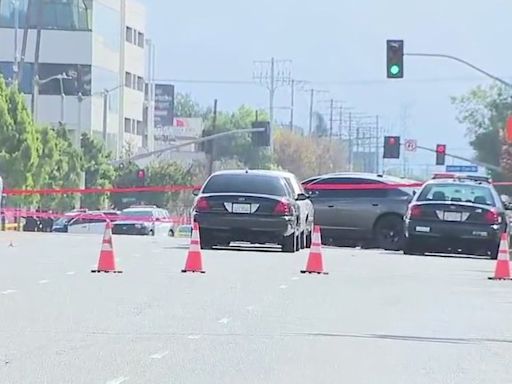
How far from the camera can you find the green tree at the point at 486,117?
97312mm

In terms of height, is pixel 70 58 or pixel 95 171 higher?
pixel 70 58

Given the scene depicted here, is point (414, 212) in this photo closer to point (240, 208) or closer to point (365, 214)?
point (240, 208)

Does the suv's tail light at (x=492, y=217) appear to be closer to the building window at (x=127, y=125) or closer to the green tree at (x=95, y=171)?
the green tree at (x=95, y=171)

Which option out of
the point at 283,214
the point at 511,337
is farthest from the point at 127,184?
the point at 511,337

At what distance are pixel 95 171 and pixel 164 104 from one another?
74309 mm

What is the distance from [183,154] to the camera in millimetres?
126375

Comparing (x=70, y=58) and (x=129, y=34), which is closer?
(x=70, y=58)

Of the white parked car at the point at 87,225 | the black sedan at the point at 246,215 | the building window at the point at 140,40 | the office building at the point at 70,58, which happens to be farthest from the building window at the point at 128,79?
the black sedan at the point at 246,215

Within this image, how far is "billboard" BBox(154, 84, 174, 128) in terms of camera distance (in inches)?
5492

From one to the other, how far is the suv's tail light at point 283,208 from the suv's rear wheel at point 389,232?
5513mm

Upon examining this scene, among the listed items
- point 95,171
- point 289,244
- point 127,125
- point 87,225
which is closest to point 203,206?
point 289,244

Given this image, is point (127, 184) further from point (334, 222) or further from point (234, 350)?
point (234, 350)

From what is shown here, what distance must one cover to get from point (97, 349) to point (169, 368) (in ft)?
3.96

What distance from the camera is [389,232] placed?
31.0 metres
